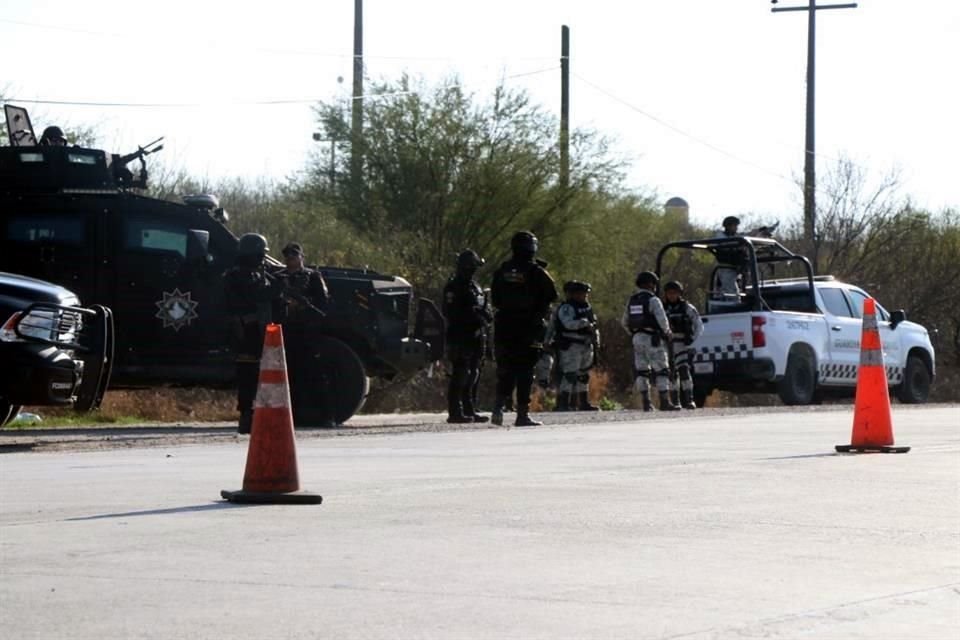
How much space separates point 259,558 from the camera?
8094 mm

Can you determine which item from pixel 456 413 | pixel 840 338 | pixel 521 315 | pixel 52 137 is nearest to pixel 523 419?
pixel 521 315

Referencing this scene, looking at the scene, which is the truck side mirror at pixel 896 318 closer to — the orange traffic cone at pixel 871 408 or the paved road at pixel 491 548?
the orange traffic cone at pixel 871 408

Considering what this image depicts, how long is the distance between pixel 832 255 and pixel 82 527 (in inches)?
1670

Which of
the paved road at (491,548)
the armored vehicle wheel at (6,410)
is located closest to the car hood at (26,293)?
the armored vehicle wheel at (6,410)

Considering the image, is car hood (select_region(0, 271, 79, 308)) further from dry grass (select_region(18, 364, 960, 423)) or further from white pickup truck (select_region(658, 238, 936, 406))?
white pickup truck (select_region(658, 238, 936, 406))

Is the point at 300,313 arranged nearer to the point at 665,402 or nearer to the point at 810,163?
the point at 665,402

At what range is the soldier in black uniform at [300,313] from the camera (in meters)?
18.6

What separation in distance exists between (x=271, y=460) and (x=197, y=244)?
900 centimetres

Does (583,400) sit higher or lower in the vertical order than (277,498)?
higher

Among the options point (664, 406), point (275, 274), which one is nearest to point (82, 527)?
point (275, 274)

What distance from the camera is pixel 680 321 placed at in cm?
2506

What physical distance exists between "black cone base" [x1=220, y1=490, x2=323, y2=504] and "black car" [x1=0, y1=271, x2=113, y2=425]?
17.7 ft

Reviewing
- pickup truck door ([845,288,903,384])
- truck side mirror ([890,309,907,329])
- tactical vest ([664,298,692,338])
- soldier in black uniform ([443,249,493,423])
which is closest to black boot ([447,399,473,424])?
soldier in black uniform ([443,249,493,423])

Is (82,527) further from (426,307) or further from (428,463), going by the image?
(426,307)
